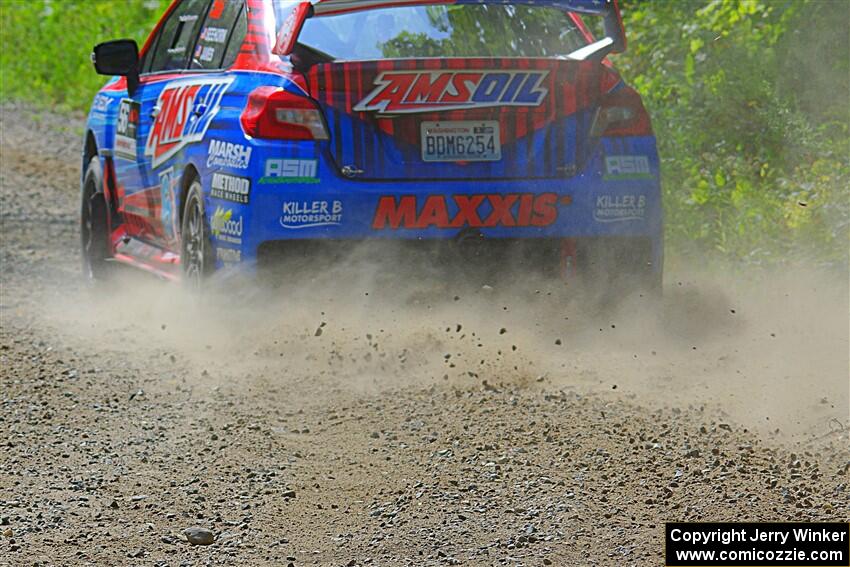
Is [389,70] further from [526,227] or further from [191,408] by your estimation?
[191,408]

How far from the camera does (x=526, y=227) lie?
6.98 meters

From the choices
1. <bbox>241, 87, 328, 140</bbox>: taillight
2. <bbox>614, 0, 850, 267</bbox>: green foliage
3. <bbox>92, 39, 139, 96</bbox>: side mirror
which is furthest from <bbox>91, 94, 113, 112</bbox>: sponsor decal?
<bbox>614, 0, 850, 267</bbox>: green foliage

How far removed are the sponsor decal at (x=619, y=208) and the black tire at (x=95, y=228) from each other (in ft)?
12.0

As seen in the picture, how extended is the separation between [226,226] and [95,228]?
9.32 feet

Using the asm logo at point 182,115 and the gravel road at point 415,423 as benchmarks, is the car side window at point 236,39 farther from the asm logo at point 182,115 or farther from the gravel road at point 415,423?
the gravel road at point 415,423

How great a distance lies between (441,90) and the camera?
682 centimetres

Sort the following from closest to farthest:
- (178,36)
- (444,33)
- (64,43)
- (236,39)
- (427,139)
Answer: (427,139) < (444,33) < (236,39) < (178,36) < (64,43)

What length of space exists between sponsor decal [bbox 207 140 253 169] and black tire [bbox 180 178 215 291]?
216 mm

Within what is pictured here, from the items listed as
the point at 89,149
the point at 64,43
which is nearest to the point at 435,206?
the point at 89,149

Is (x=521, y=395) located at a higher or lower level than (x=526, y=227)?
lower

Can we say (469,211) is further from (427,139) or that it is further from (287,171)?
(287,171)

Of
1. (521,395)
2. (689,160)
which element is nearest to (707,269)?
(689,160)

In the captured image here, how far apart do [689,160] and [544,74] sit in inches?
123

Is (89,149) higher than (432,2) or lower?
lower
